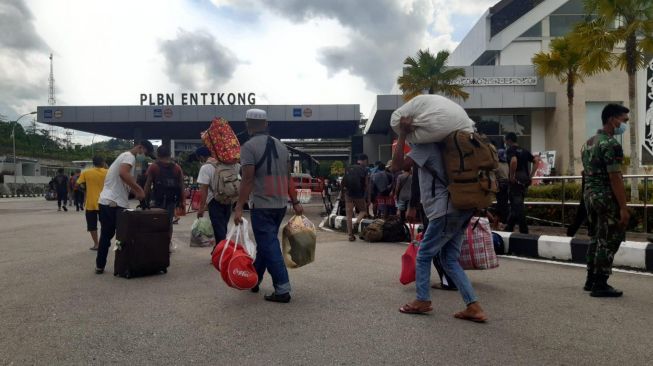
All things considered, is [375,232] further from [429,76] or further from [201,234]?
[429,76]

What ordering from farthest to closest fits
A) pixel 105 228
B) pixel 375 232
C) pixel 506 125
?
1. pixel 506 125
2. pixel 375 232
3. pixel 105 228

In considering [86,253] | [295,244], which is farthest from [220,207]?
[86,253]

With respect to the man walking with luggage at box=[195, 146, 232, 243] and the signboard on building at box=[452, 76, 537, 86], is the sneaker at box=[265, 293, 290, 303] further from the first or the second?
the signboard on building at box=[452, 76, 537, 86]

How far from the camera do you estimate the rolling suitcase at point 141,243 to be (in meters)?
5.94

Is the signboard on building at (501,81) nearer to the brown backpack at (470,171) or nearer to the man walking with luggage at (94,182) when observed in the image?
the man walking with luggage at (94,182)

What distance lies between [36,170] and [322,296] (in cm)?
6472

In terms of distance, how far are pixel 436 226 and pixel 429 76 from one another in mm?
22348

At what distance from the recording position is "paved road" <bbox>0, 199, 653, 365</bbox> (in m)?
3.37

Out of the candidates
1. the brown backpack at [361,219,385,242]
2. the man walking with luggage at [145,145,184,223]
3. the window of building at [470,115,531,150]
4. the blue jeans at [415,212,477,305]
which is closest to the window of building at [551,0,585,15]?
the window of building at [470,115,531,150]

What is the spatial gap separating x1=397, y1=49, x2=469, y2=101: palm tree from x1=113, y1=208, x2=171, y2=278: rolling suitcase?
2065 cm

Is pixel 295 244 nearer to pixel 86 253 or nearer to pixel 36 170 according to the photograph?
pixel 86 253

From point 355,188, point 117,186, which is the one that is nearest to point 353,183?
point 355,188

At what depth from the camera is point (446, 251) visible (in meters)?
4.33

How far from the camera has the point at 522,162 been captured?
852 centimetres
